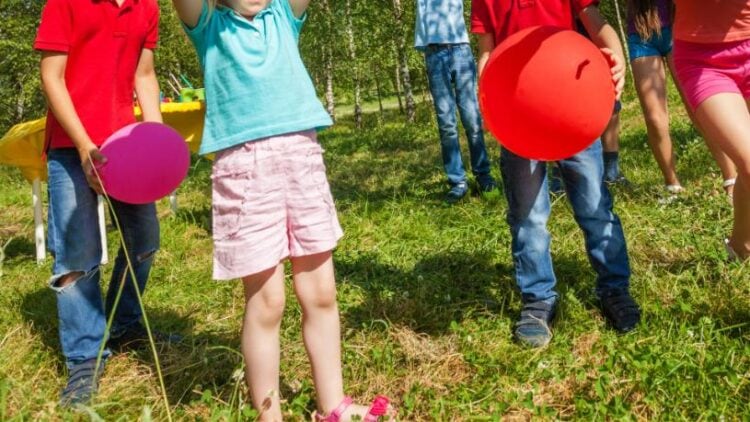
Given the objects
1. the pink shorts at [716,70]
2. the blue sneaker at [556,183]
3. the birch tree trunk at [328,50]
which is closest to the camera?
the pink shorts at [716,70]

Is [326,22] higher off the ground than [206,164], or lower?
higher

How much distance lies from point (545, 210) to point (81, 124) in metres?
1.77

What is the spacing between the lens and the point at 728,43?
8.00 ft

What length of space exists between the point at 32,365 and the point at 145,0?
1510 millimetres

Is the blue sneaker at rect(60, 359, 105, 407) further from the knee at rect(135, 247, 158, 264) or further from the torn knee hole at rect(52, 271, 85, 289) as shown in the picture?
the knee at rect(135, 247, 158, 264)

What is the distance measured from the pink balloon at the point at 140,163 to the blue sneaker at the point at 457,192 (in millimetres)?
2792

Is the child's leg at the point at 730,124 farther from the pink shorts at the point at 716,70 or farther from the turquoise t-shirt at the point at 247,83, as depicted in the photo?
the turquoise t-shirt at the point at 247,83

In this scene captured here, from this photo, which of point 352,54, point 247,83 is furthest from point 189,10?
point 352,54

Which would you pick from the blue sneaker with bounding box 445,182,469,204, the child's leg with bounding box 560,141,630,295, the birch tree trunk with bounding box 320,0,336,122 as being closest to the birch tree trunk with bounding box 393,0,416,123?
the birch tree trunk with bounding box 320,0,336,122

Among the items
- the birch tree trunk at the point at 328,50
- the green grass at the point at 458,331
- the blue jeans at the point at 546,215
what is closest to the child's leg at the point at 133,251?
the green grass at the point at 458,331

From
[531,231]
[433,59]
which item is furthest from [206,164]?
[531,231]

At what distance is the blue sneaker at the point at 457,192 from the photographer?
15.9ft

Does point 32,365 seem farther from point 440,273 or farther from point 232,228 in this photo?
point 440,273

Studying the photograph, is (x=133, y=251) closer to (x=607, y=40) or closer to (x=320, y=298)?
(x=320, y=298)
